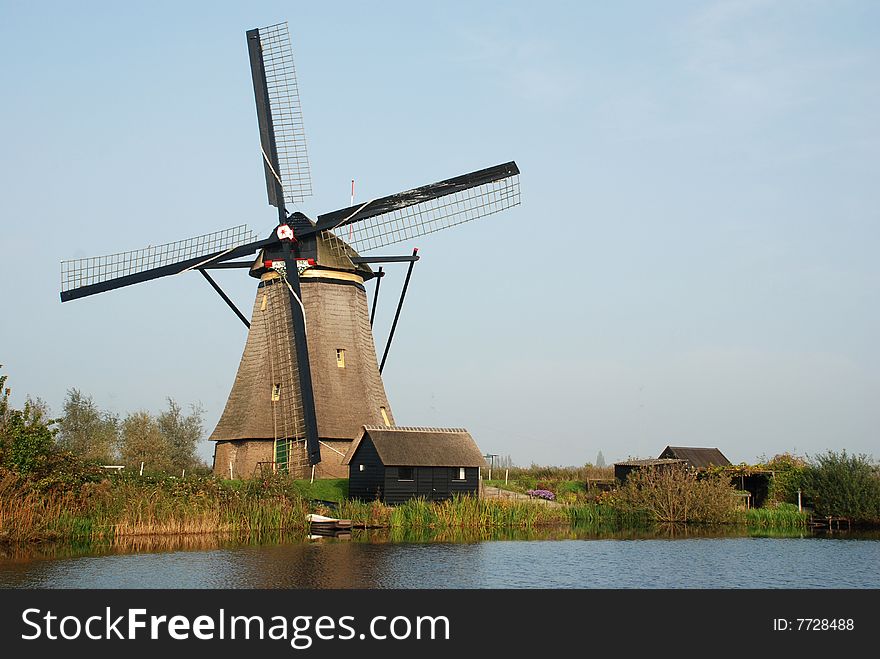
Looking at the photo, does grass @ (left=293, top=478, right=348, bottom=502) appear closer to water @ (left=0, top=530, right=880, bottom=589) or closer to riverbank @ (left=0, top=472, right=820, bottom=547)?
riverbank @ (left=0, top=472, right=820, bottom=547)

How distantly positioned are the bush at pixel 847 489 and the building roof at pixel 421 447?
11012 millimetres

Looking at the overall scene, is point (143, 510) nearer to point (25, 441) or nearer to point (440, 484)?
point (25, 441)

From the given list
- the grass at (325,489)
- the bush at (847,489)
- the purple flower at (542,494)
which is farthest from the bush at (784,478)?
the grass at (325,489)

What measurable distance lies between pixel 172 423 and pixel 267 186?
17.5 metres

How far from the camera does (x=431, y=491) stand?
31.1 m

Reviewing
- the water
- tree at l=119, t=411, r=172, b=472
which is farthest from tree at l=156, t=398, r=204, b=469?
the water

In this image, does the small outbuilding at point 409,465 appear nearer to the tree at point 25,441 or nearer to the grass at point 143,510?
the grass at point 143,510

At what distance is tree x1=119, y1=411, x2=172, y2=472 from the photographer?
42125mm

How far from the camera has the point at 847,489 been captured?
104 ft
